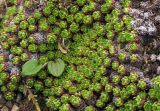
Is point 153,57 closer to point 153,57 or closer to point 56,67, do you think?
point 153,57

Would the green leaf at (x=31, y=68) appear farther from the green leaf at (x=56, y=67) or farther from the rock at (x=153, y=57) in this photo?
the rock at (x=153, y=57)

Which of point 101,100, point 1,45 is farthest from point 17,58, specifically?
point 101,100

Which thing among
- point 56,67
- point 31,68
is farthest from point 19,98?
point 56,67

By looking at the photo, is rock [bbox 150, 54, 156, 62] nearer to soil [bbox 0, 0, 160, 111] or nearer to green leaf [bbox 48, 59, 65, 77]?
soil [bbox 0, 0, 160, 111]

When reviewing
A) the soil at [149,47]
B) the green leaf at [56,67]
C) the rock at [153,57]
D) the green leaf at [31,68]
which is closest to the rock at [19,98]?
the soil at [149,47]

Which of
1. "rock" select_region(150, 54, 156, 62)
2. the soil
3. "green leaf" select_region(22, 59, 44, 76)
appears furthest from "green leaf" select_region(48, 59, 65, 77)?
"rock" select_region(150, 54, 156, 62)

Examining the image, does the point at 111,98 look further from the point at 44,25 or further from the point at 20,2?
the point at 20,2
